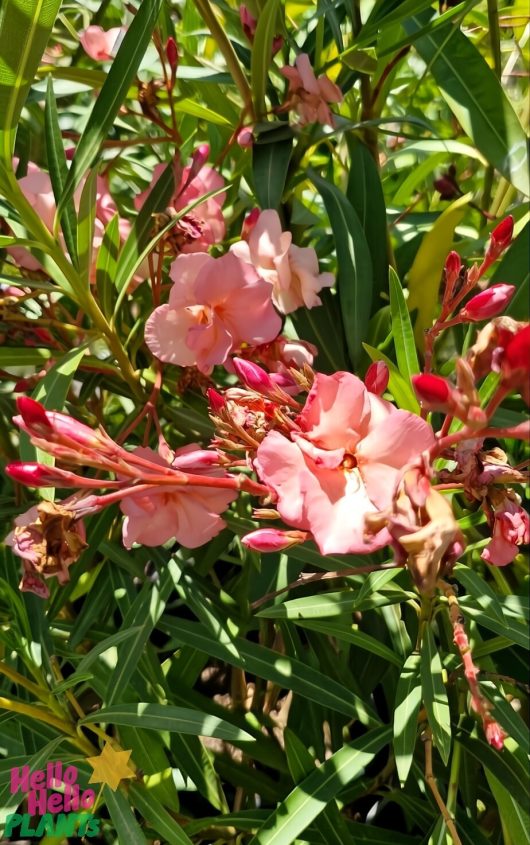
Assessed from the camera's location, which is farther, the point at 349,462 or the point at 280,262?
the point at 280,262

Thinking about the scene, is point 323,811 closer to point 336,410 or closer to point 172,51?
point 336,410

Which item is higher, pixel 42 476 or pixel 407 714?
pixel 42 476

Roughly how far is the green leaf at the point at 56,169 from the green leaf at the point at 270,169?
0.24 m

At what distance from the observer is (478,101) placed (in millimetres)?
864

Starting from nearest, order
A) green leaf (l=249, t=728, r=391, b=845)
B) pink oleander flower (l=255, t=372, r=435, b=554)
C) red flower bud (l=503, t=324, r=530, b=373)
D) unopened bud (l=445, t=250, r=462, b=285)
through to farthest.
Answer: red flower bud (l=503, t=324, r=530, b=373), pink oleander flower (l=255, t=372, r=435, b=554), unopened bud (l=445, t=250, r=462, b=285), green leaf (l=249, t=728, r=391, b=845)

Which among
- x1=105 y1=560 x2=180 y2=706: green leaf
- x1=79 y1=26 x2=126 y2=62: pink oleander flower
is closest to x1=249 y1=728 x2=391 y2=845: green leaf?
x1=105 y1=560 x2=180 y2=706: green leaf

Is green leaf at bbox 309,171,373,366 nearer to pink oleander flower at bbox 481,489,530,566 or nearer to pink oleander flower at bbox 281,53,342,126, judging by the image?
pink oleander flower at bbox 281,53,342,126

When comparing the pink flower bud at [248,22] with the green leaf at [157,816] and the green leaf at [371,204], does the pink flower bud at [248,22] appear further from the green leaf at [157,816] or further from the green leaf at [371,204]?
the green leaf at [157,816]

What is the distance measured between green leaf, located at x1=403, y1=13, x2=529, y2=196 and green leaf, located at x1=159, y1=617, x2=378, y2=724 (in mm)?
651

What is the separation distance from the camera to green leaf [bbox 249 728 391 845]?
0.86 meters

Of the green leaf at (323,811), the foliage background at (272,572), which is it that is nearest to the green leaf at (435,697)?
the foliage background at (272,572)

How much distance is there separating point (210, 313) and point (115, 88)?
10.8 inches

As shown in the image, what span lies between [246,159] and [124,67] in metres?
0.28

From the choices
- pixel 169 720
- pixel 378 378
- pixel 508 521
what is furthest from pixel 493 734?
pixel 169 720
